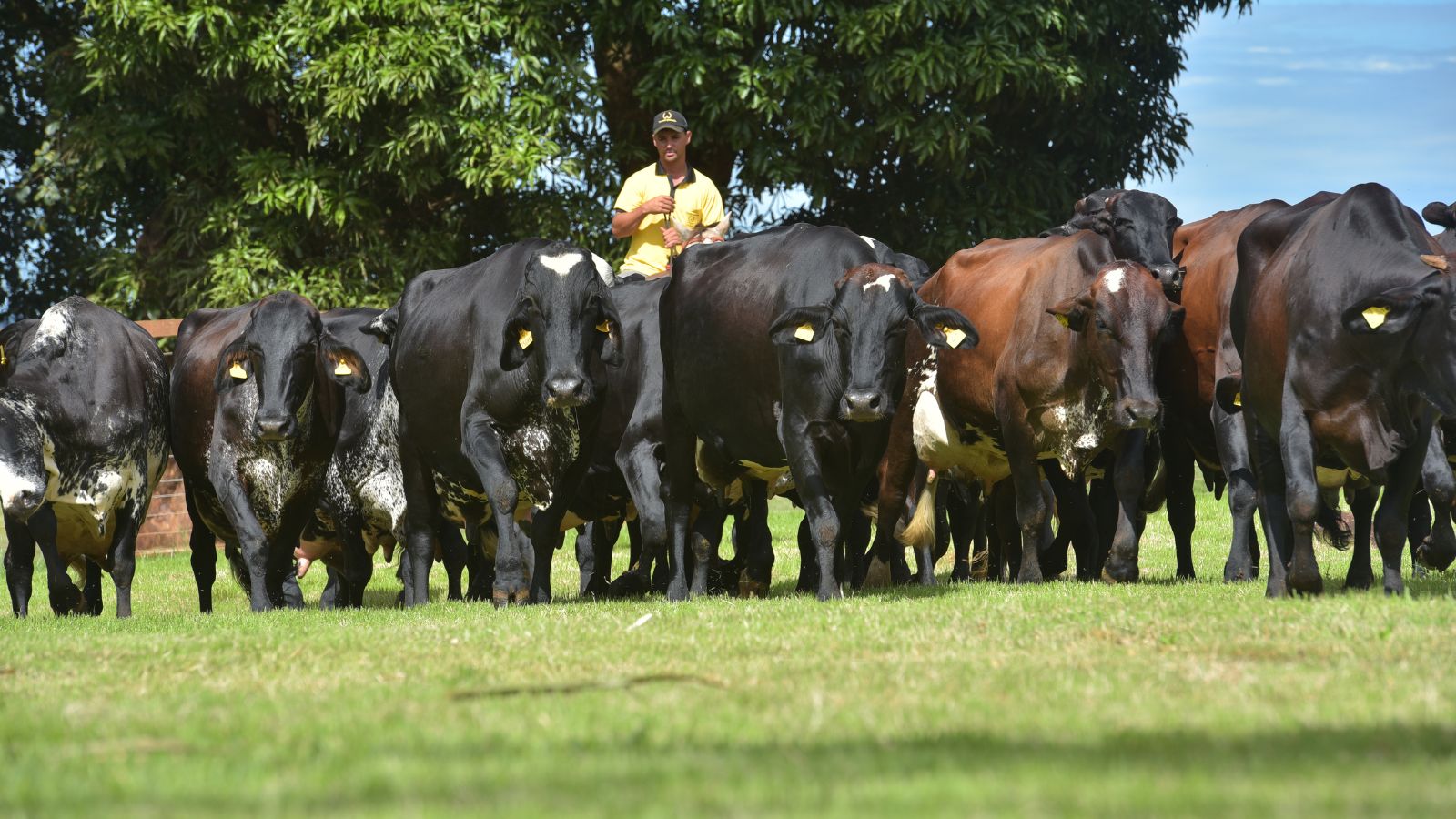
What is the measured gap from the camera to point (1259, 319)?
8.88 metres

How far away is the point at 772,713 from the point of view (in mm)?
Result: 5059

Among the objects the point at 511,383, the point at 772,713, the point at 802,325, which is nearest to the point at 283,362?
the point at 511,383

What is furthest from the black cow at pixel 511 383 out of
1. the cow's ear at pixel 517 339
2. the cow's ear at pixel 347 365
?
the cow's ear at pixel 347 365

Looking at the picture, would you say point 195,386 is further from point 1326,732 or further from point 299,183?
point 1326,732

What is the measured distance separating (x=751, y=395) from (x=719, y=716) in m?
5.52

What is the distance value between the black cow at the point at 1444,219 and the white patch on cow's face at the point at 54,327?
28.9 ft

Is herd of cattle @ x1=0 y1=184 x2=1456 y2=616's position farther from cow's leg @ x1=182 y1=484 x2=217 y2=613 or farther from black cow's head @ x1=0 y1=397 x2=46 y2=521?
cow's leg @ x1=182 y1=484 x2=217 y2=613

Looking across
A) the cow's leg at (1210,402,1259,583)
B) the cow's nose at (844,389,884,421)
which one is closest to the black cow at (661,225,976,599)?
the cow's nose at (844,389,884,421)

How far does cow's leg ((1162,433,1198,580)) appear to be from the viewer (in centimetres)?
1216

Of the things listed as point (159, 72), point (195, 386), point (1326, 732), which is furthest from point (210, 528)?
point (1326, 732)

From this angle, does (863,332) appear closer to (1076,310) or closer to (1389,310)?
(1076,310)

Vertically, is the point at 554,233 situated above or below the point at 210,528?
above

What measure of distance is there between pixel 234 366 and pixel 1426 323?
24.0 feet

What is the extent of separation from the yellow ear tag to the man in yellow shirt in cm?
583
